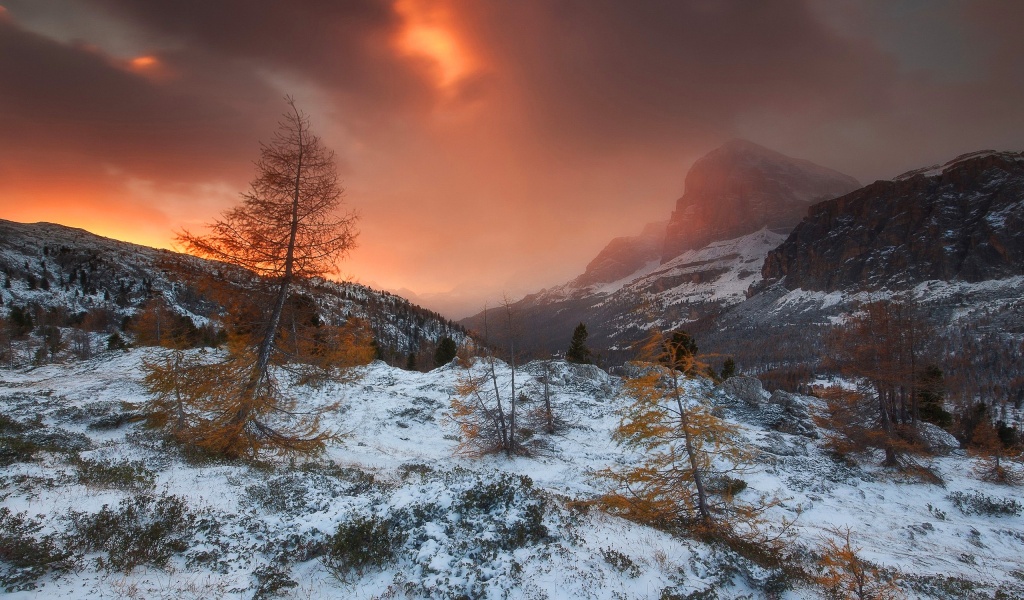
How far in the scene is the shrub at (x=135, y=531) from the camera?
6.46 metres

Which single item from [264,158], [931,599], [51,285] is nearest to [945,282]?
[931,599]

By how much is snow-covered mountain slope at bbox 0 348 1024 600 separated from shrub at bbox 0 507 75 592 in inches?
1.3

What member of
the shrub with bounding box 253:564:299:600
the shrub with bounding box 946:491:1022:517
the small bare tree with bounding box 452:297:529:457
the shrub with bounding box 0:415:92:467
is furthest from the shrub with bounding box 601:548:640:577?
the shrub with bounding box 946:491:1022:517

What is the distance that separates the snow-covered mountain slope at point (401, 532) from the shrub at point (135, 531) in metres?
0.04

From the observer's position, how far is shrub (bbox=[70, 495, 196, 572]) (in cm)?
646

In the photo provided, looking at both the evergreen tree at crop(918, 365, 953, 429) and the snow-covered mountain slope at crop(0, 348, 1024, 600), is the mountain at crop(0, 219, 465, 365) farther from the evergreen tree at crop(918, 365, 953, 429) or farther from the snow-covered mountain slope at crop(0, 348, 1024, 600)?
the evergreen tree at crop(918, 365, 953, 429)

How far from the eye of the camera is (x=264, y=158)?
1191 centimetres

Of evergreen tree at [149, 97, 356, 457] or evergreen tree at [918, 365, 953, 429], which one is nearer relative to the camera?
evergreen tree at [149, 97, 356, 457]

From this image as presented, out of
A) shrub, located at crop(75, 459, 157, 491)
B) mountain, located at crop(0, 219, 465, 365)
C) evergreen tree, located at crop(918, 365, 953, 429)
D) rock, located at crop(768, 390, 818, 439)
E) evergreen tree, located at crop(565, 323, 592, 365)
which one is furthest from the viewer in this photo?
mountain, located at crop(0, 219, 465, 365)

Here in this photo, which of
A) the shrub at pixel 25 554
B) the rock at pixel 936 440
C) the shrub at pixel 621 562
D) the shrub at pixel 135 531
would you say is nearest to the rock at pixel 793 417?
the rock at pixel 936 440

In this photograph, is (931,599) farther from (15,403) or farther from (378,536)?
(15,403)

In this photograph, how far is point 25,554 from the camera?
5664 millimetres

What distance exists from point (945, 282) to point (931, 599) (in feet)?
912

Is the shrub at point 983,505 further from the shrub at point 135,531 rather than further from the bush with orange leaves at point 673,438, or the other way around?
the shrub at point 135,531
